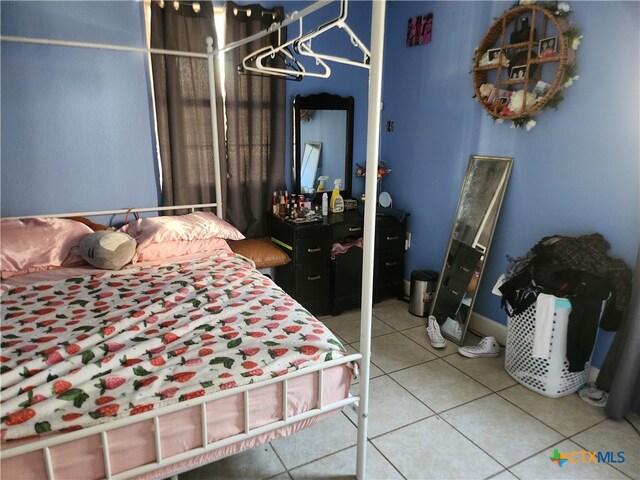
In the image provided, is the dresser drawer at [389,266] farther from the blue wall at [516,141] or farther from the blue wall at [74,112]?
the blue wall at [74,112]

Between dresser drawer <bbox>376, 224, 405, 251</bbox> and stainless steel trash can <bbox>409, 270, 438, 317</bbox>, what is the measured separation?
0.30 metres

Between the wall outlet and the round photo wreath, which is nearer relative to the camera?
the round photo wreath

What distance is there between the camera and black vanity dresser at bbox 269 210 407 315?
124 inches

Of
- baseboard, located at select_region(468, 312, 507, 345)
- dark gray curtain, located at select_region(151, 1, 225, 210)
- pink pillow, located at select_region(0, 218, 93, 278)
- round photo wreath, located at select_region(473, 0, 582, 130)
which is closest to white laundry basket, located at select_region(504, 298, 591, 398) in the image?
baseboard, located at select_region(468, 312, 507, 345)

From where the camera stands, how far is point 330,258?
10.7 feet

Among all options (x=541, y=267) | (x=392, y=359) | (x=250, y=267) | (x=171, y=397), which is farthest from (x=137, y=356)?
(x=541, y=267)

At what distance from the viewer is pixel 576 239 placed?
241 centimetres

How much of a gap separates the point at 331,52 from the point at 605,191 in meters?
2.22

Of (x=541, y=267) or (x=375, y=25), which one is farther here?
(x=541, y=267)

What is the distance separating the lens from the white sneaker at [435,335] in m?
2.90

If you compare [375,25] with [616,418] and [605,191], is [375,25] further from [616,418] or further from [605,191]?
[616,418]

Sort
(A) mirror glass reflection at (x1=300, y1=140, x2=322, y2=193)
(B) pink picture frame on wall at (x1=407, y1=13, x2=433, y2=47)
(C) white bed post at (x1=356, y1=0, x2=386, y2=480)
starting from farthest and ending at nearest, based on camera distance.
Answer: (A) mirror glass reflection at (x1=300, y1=140, x2=322, y2=193) < (B) pink picture frame on wall at (x1=407, y1=13, x2=433, y2=47) < (C) white bed post at (x1=356, y1=0, x2=386, y2=480)

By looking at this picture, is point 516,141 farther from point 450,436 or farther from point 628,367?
point 450,436

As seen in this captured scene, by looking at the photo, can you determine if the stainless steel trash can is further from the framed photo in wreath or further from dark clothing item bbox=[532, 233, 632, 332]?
the framed photo in wreath
